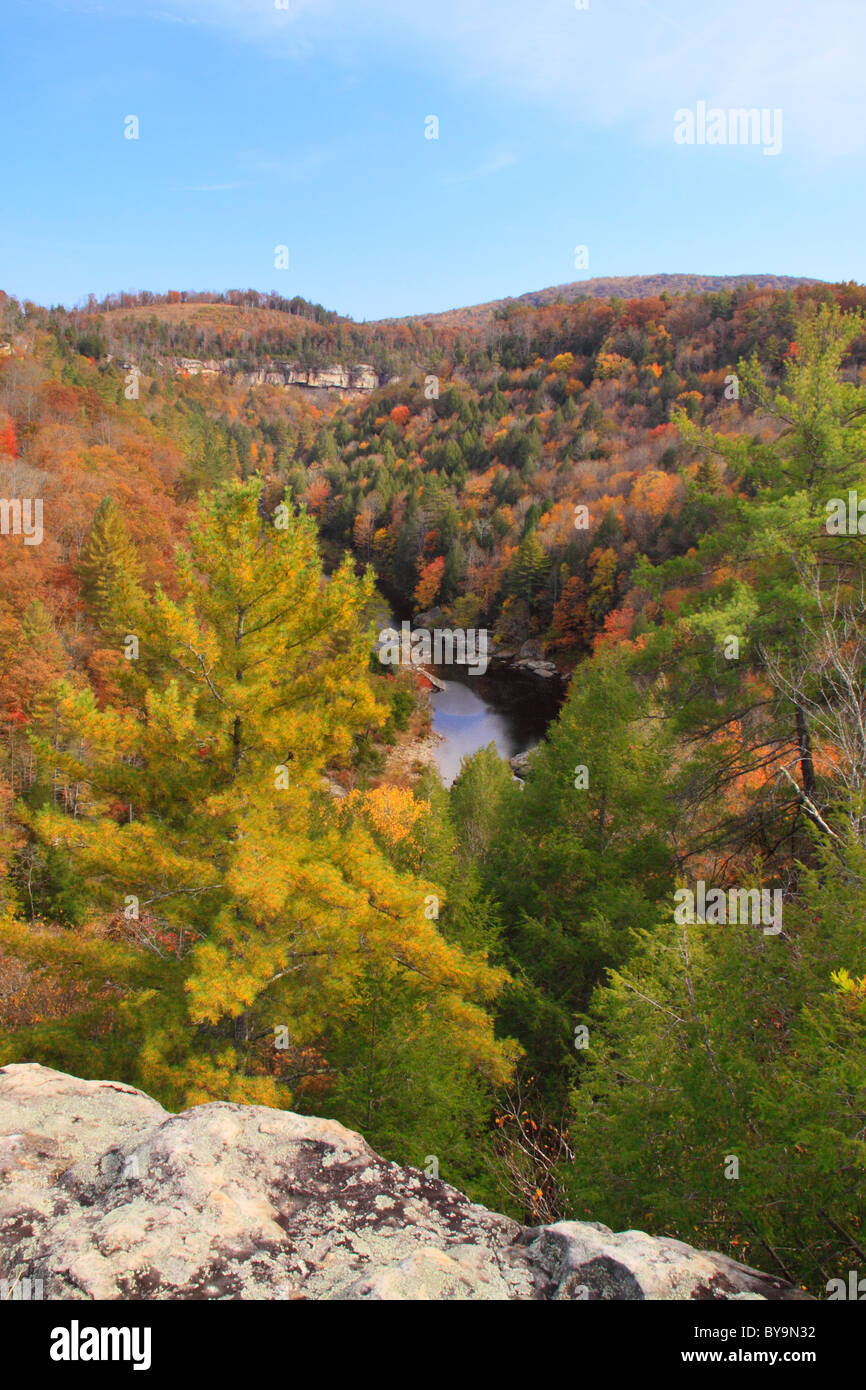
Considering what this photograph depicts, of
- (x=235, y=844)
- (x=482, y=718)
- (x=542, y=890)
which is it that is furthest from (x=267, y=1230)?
(x=482, y=718)

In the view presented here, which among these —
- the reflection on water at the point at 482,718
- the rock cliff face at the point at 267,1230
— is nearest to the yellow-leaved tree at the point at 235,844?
the rock cliff face at the point at 267,1230

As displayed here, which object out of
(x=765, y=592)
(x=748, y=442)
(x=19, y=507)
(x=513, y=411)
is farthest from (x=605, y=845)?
(x=513, y=411)

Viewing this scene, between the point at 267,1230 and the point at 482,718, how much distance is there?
50.5 m

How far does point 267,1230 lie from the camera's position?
3.30 meters

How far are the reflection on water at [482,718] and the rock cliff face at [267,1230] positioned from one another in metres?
37.9

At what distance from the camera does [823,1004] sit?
427 cm

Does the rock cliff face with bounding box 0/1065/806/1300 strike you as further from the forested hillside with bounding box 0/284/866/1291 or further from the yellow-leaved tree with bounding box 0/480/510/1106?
the yellow-leaved tree with bounding box 0/480/510/1106

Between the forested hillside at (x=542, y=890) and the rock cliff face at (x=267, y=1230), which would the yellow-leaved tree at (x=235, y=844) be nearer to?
the forested hillside at (x=542, y=890)

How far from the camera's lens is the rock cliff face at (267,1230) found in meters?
2.95

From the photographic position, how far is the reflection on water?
1842 inches

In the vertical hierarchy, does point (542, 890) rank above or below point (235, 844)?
below

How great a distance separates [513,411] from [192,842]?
14294 centimetres

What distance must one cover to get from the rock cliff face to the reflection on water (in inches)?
1491

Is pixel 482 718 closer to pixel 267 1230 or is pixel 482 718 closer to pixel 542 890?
pixel 542 890
